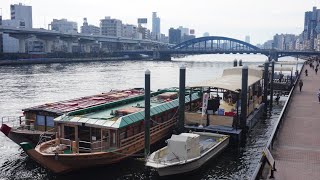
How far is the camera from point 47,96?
56469mm

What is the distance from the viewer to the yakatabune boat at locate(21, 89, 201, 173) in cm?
2130

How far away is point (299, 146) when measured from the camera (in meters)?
21.6

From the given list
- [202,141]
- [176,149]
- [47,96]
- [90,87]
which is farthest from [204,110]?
[90,87]

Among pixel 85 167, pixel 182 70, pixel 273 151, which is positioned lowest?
pixel 85 167

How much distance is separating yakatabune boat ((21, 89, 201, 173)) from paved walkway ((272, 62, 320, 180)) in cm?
Answer: 907

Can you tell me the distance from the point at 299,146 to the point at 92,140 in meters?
12.4

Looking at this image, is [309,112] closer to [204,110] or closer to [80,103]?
[204,110]

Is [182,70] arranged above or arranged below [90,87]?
above

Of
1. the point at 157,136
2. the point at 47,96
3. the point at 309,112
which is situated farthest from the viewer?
the point at 47,96

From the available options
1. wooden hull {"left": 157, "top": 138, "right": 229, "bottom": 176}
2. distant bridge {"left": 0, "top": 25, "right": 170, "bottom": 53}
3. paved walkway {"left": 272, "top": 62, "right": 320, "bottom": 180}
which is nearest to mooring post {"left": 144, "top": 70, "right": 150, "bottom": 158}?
wooden hull {"left": 157, "top": 138, "right": 229, "bottom": 176}

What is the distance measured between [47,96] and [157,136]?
33366 millimetres

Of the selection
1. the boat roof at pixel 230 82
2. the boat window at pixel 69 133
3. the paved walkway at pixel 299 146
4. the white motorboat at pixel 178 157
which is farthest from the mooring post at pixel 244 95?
the boat window at pixel 69 133

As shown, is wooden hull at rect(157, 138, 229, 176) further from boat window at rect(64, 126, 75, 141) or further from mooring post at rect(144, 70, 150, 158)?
boat window at rect(64, 126, 75, 141)

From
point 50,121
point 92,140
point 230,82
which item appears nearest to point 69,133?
point 92,140
